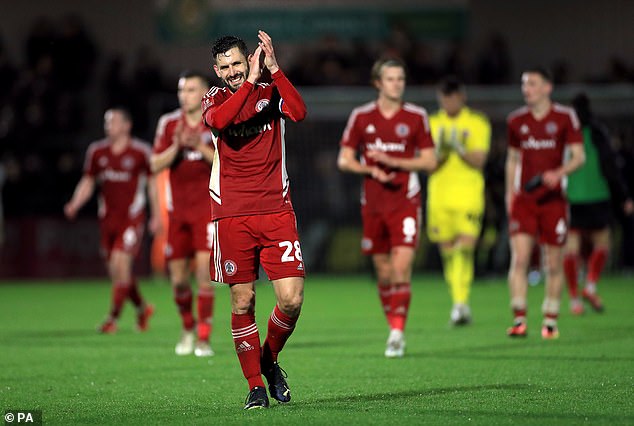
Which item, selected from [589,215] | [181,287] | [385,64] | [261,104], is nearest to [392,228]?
[385,64]

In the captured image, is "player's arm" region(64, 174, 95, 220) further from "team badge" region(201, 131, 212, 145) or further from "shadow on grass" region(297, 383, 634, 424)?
"shadow on grass" region(297, 383, 634, 424)

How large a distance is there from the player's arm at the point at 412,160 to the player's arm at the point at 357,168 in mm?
89

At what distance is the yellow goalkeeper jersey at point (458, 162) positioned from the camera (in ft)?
43.9

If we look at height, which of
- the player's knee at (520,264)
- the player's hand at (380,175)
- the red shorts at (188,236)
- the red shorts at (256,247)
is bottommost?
the player's knee at (520,264)

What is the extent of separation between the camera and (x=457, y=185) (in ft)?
45.1

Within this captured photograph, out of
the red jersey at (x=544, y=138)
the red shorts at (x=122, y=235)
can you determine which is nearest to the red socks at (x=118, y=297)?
the red shorts at (x=122, y=235)

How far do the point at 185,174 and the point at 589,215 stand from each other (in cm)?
587

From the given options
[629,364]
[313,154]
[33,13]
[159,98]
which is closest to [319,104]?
[313,154]

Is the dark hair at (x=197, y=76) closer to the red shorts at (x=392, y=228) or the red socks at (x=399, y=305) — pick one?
the red shorts at (x=392, y=228)

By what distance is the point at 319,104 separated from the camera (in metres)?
22.8

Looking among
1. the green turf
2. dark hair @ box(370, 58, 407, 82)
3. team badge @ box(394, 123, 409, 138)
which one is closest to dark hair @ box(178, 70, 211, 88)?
dark hair @ box(370, 58, 407, 82)

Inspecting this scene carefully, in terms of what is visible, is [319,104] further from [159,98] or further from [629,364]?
[629,364]

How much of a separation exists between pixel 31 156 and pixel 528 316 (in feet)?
39.3

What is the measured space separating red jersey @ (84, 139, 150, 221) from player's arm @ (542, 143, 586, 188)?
4466 mm
